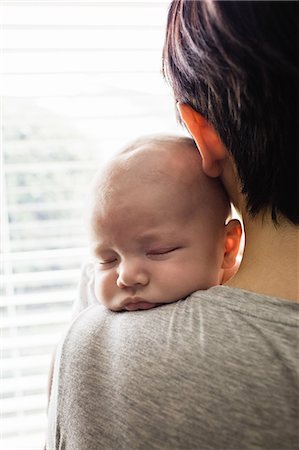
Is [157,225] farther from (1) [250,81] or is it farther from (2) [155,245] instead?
(1) [250,81]

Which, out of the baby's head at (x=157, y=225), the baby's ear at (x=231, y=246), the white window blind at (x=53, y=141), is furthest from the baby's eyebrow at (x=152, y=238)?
the white window blind at (x=53, y=141)

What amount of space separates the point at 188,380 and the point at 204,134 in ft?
1.03

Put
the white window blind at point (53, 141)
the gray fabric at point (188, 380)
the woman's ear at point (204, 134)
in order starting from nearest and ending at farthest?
the gray fabric at point (188, 380), the woman's ear at point (204, 134), the white window blind at point (53, 141)

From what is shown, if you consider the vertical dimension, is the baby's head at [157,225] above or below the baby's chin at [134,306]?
above

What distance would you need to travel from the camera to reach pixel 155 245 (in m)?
0.90

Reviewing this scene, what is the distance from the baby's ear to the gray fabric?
0.24m

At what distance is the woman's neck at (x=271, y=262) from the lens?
0.71 m

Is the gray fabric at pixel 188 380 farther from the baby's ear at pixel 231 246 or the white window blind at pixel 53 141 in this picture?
the white window blind at pixel 53 141

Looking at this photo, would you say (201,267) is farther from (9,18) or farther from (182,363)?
(9,18)

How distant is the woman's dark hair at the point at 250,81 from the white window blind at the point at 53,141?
60 centimetres

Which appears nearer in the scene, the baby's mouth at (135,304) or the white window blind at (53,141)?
the baby's mouth at (135,304)

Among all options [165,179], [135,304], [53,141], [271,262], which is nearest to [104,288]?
[135,304]

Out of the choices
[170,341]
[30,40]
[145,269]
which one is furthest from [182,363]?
[30,40]

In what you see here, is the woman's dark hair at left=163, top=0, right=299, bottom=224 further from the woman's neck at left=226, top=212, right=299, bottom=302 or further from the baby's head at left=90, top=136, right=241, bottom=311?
the baby's head at left=90, top=136, right=241, bottom=311
